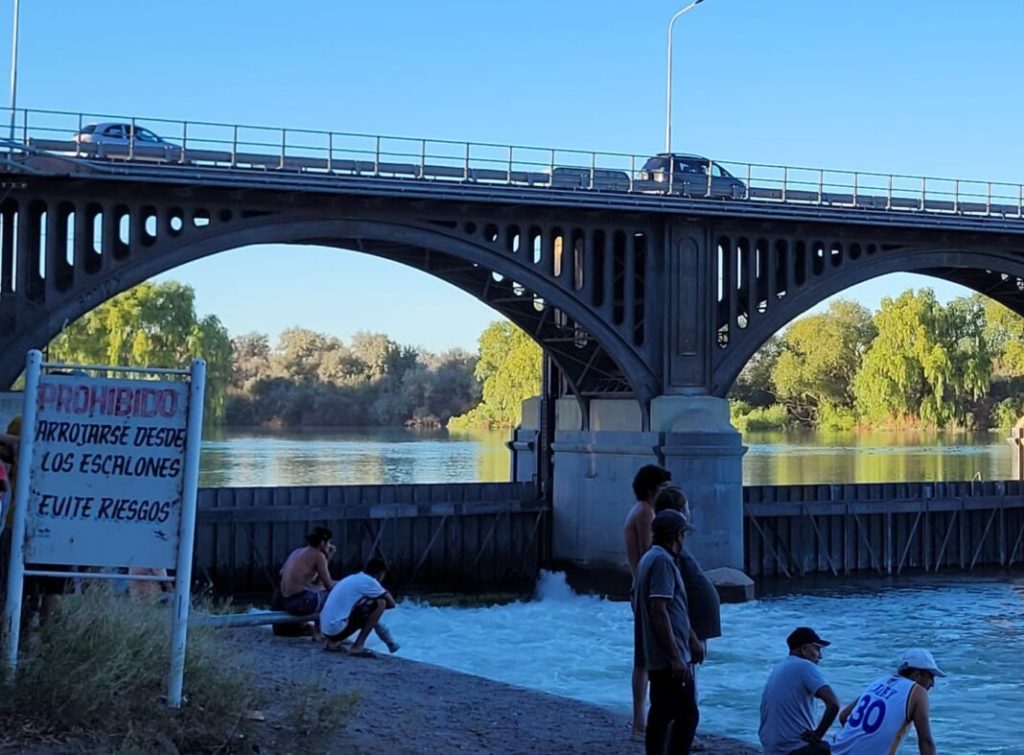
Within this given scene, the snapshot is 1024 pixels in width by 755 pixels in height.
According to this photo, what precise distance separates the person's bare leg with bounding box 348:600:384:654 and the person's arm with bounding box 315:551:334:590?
86 cm

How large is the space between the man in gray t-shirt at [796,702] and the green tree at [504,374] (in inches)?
3063

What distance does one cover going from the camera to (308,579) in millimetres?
15188

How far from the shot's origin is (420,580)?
107ft

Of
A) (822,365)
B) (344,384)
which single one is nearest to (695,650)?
(822,365)

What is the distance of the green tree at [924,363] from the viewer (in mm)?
88062

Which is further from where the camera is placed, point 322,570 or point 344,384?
point 344,384

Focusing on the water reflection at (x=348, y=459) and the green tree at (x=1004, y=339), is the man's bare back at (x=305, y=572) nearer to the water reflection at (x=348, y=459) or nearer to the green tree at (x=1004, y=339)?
the water reflection at (x=348, y=459)

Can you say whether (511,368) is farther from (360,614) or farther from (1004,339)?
(360,614)

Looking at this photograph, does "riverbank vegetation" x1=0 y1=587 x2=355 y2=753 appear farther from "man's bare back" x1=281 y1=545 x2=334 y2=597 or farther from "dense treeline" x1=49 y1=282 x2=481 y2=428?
"dense treeline" x1=49 y1=282 x2=481 y2=428

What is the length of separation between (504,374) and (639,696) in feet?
290

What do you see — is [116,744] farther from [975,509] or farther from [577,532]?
[975,509]

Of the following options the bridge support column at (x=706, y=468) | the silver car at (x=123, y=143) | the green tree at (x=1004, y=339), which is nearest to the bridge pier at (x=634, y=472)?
the bridge support column at (x=706, y=468)

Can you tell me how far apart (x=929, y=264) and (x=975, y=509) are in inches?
286

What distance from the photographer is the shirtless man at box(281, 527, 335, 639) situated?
14977 millimetres
